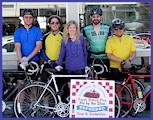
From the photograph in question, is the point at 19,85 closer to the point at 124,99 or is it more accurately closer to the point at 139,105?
the point at 124,99

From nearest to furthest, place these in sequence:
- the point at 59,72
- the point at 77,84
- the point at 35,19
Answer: the point at 77,84
the point at 59,72
the point at 35,19

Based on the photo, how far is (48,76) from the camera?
5164 millimetres

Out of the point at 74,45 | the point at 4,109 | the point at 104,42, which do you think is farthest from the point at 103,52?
the point at 4,109

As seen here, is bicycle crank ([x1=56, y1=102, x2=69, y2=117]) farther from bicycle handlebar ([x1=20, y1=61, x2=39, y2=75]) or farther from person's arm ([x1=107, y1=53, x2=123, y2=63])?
person's arm ([x1=107, y1=53, x2=123, y2=63])

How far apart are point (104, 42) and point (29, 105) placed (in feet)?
4.45

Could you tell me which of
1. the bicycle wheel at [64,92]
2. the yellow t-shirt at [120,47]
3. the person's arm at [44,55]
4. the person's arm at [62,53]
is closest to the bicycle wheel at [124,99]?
the yellow t-shirt at [120,47]

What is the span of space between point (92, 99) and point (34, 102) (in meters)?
0.83

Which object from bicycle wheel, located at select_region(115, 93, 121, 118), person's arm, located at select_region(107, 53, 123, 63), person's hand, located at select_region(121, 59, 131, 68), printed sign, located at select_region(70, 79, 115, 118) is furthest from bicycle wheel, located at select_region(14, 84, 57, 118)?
person's hand, located at select_region(121, 59, 131, 68)

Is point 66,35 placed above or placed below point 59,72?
above

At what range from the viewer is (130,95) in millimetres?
5180

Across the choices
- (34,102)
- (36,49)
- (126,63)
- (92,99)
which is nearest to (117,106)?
(92,99)

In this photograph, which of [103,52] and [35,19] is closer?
[103,52]

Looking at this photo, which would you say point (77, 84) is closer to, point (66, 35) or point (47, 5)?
point (66, 35)

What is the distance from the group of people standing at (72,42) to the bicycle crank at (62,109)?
435 mm
